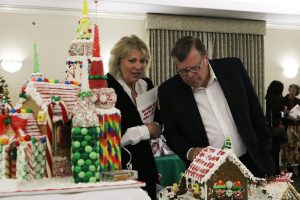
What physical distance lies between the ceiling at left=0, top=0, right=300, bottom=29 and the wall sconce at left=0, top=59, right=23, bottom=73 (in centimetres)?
91

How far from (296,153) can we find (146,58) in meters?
5.68

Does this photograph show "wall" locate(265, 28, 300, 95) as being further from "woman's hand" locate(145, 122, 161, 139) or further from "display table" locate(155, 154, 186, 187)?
"woman's hand" locate(145, 122, 161, 139)

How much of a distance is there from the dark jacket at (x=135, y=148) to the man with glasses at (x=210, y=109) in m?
0.17

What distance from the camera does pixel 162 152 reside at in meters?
4.85

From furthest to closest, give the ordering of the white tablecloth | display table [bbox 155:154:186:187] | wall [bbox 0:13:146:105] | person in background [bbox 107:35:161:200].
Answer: wall [bbox 0:13:146:105] < display table [bbox 155:154:186:187] < person in background [bbox 107:35:161:200] < the white tablecloth

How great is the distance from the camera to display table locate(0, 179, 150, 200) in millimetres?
1369

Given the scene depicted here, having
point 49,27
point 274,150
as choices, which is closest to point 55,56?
point 49,27

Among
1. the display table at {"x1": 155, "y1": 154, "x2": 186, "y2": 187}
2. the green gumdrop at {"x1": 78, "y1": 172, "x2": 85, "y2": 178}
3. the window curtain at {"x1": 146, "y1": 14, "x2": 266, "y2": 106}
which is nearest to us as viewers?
the green gumdrop at {"x1": 78, "y1": 172, "x2": 85, "y2": 178}

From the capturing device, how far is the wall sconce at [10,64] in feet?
24.3

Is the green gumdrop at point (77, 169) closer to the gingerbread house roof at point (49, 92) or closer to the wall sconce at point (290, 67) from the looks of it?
the gingerbread house roof at point (49, 92)

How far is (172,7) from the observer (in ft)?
25.2

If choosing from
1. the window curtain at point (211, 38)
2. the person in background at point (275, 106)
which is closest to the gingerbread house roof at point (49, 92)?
the person in background at point (275, 106)

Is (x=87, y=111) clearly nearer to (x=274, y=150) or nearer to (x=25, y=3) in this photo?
(x=274, y=150)

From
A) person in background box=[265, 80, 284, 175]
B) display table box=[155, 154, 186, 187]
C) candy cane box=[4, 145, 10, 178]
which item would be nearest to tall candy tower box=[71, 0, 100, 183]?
candy cane box=[4, 145, 10, 178]
